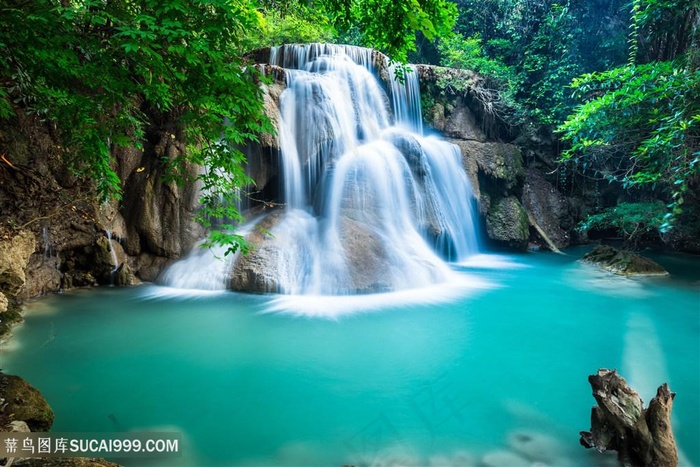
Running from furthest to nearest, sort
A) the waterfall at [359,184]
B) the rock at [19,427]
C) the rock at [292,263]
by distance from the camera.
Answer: the waterfall at [359,184], the rock at [292,263], the rock at [19,427]

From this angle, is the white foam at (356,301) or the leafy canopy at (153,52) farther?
the white foam at (356,301)

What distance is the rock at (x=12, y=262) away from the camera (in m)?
4.68

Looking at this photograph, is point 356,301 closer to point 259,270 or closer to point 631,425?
point 259,270

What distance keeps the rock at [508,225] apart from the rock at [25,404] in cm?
1172

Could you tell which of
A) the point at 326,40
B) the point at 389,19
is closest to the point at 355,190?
the point at 389,19

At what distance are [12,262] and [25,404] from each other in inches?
104

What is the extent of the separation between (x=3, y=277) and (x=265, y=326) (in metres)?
3.16

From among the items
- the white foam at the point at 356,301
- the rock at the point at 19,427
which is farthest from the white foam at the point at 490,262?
the rock at the point at 19,427

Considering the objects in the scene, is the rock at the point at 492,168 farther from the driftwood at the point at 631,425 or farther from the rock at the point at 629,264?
the driftwood at the point at 631,425

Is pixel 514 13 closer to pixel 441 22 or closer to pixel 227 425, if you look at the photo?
pixel 441 22

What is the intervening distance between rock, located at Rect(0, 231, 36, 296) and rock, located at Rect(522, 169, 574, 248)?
13593mm

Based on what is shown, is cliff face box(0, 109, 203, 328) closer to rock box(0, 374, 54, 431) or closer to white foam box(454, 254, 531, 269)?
rock box(0, 374, 54, 431)

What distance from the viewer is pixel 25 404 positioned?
9.62 ft

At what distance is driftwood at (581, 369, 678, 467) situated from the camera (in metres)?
2.77
